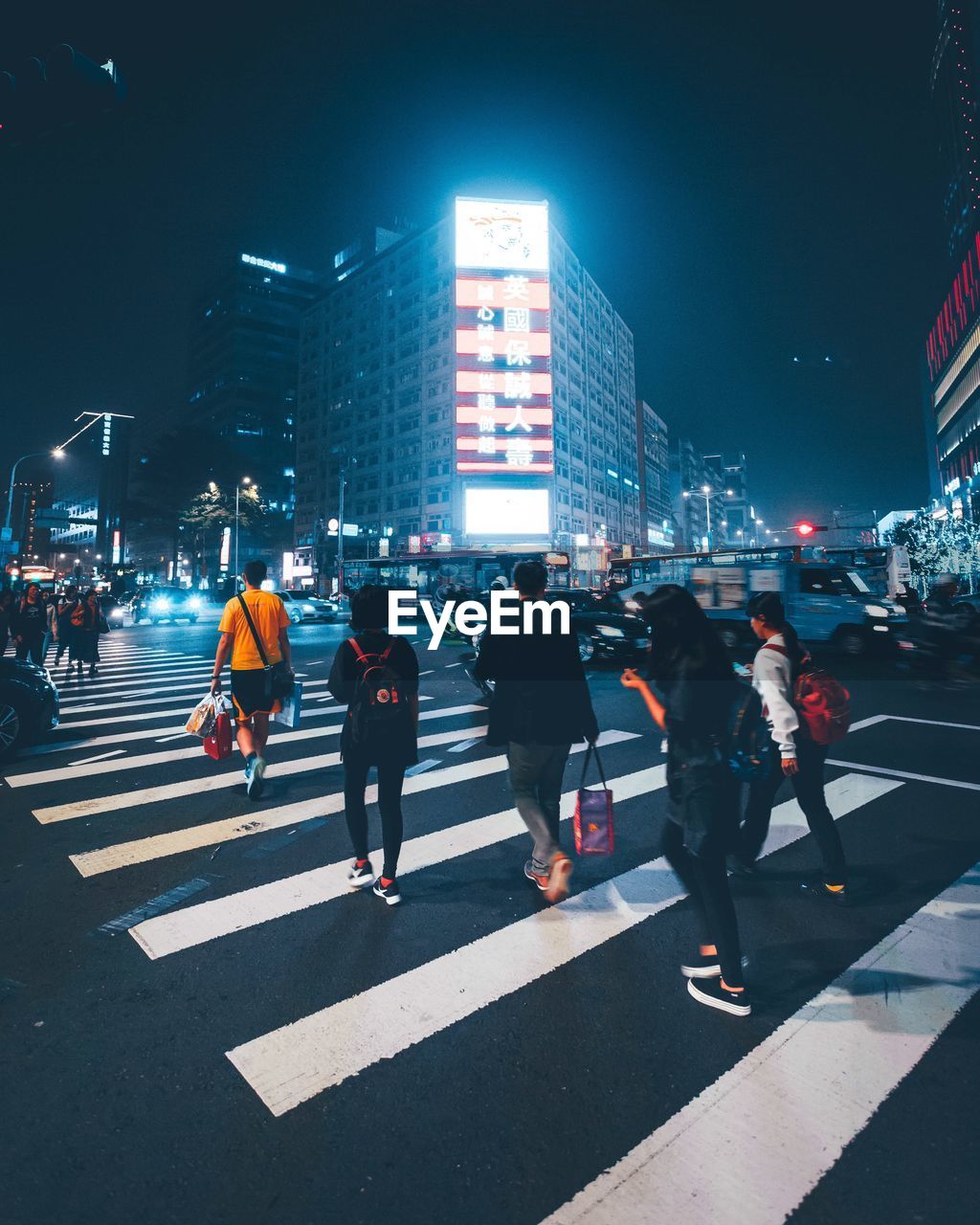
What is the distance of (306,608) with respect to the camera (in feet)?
106

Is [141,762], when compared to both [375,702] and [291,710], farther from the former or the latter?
[375,702]

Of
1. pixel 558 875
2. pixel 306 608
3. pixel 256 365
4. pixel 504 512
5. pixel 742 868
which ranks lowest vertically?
pixel 742 868

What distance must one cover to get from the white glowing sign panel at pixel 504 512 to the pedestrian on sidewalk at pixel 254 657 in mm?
56229

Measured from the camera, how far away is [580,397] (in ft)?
256

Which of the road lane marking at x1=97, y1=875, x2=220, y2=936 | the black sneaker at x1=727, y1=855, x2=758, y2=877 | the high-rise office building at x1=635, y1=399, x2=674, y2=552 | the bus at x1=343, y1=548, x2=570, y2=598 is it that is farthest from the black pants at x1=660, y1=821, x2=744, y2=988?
the high-rise office building at x1=635, y1=399, x2=674, y2=552

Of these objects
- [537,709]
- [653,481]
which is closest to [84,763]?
[537,709]

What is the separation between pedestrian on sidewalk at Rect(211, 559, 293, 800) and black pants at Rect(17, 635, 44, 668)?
32.7 feet

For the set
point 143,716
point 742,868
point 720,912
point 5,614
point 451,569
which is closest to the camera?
point 720,912

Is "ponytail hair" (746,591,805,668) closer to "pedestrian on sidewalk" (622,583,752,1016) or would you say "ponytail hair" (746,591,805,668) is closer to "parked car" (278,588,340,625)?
"pedestrian on sidewalk" (622,583,752,1016)

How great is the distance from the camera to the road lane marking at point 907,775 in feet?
20.9

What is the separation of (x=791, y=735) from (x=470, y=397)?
60.4m

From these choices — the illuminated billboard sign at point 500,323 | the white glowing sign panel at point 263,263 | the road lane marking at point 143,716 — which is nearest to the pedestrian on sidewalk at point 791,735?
the road lane marking at point 143,716

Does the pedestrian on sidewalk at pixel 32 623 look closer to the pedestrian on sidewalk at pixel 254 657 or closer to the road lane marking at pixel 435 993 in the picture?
the pedestrian on sidewalk at pixel 254 657

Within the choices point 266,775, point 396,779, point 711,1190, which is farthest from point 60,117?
point 711,1190
